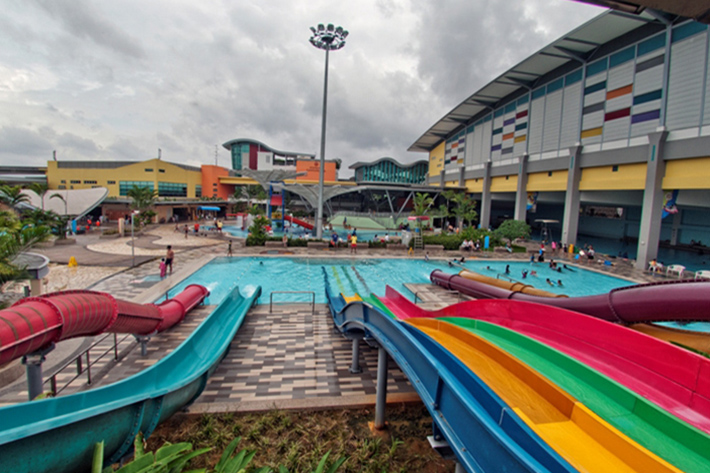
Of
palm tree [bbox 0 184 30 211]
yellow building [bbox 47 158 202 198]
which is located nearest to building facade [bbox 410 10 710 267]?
palm tree [bbox 0 184 30 211]

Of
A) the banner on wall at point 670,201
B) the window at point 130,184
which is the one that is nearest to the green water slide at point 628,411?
the banner on wall at point 670,201

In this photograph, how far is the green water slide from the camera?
112 inches

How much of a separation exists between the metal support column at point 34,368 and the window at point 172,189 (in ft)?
152

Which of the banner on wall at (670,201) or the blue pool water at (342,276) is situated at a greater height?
the banner on wall at (670,201)

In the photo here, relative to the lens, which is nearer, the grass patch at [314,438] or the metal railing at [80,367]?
the grass patch at [314,438]

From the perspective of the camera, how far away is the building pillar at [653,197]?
19141mm

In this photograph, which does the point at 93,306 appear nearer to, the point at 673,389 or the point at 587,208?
the point at 673,389

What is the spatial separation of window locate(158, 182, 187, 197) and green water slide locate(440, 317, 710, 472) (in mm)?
50719

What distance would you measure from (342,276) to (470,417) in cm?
1429

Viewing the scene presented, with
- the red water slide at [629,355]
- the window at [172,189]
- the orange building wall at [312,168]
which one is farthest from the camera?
the orange building wall at [312,168]

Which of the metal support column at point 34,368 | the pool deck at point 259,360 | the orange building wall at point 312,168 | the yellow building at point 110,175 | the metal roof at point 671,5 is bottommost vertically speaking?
the pool deck at point 259,360

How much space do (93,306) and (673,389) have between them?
8235 millimetres

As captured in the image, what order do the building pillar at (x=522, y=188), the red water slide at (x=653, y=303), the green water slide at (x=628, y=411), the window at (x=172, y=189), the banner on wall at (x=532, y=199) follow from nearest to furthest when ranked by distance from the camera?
the green water slide at (x=628, y=411)
the red water slide at (x=653, y=303)
the building pillar at (x=522, y=188)
the banner on wall at (x=532, y=199)
the window at (x=172, y=189)

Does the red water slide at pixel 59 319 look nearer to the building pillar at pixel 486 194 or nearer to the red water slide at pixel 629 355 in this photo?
the red water slide at pixel 629 355
